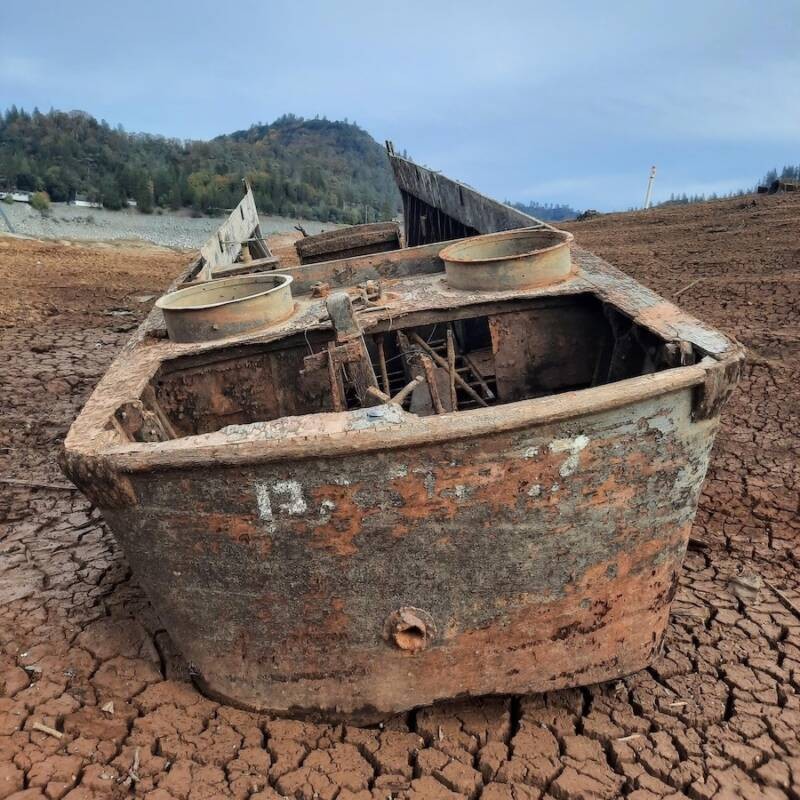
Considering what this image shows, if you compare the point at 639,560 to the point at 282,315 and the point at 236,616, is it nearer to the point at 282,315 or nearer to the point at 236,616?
the point at 236,616

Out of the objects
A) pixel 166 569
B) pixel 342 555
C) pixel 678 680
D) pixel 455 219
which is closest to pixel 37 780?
pixel 166 569

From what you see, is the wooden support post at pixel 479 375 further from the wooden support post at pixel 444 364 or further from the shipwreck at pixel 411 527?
the shipwreck at pixel 411 527

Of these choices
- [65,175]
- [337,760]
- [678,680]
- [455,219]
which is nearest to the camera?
[337,760]

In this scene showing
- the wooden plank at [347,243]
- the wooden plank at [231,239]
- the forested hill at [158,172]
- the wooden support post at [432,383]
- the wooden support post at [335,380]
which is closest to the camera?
the wooden support post at [335,380]

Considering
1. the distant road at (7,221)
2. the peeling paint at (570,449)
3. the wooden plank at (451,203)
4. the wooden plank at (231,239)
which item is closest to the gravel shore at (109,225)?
the distant road at (7,221)

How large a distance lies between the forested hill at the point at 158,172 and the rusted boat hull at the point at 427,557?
28.5m

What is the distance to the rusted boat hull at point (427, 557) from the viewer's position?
7.37 ft

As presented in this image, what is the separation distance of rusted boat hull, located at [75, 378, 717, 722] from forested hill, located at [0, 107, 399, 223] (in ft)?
93.5

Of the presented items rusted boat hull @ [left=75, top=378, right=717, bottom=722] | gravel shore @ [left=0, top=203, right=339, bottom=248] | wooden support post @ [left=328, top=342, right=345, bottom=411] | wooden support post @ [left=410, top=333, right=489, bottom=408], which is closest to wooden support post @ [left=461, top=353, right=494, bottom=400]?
wooden support post @ [left=410, top=333, right=489, bottom=408]

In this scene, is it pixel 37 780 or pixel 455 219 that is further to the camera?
pixel 455 219

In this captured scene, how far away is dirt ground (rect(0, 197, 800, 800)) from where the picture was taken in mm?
2424

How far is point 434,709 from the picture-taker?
2771 millimetres

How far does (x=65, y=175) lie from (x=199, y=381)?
31.4m

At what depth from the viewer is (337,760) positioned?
2523 millimetres
